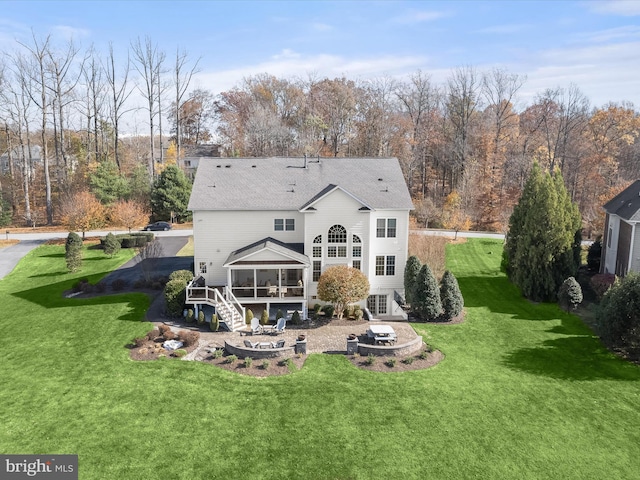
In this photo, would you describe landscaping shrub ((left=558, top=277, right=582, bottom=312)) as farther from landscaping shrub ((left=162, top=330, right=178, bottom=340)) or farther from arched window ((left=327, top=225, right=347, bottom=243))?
landscaping shrub ((left=162, top=330, right=178, bottom=340))

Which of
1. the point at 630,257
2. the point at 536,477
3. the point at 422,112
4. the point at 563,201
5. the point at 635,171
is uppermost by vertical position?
the point at 422,112

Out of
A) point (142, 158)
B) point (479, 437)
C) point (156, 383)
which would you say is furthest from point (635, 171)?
point (142, 158)

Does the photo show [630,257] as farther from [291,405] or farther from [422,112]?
[422,112]

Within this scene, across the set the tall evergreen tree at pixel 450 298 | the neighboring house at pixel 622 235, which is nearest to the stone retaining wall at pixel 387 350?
the tall evergreen tree at pixel 450 298

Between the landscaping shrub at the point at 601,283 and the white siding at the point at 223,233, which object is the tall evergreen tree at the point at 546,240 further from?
the white siding at the point at 223,233

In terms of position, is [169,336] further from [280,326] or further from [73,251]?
[73,251]

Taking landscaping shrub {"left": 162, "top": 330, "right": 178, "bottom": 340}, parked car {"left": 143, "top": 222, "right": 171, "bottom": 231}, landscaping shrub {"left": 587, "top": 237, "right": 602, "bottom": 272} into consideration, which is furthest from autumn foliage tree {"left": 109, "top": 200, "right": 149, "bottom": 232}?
landscaping shrub {"left": 587, "top": 237, "right": 602, "bottom": 272}
